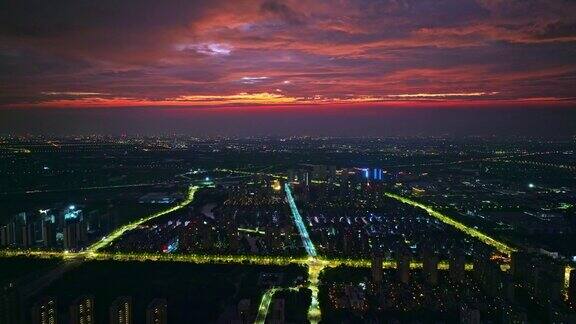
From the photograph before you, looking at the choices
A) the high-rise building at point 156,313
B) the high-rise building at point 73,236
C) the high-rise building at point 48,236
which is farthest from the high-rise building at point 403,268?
the high-rise building at point 48,236

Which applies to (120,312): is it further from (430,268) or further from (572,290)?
(572,290)

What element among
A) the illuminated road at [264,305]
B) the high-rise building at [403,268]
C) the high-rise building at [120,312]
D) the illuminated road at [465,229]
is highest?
the high-rise building at [120,312]

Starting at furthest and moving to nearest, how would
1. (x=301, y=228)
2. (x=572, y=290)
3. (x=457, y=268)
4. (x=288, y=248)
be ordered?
(x=301, y=228)
(x=288, y=248)
(x=457, y=268)
(x=572, y=290)

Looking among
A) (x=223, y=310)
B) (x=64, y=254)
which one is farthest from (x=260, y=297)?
(x=64, y=254)

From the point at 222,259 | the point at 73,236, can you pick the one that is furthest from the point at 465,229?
the point at 73,236

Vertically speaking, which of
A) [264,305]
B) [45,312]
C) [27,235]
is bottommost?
[264,305]

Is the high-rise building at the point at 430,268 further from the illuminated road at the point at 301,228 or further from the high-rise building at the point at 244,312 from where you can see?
the high-rise building at the point at 244,312
